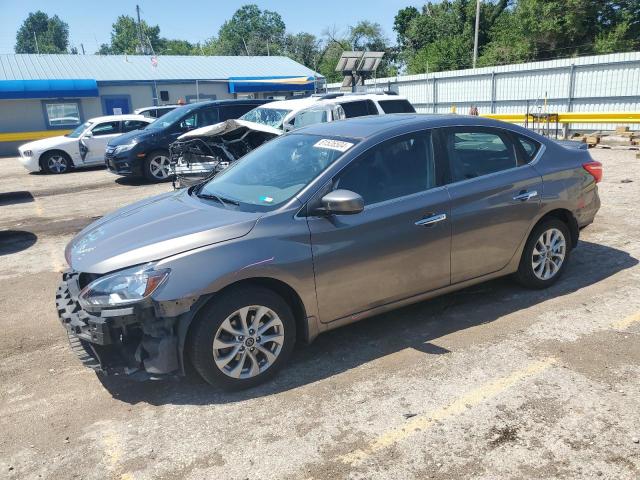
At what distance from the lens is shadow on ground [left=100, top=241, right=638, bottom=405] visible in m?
3.56

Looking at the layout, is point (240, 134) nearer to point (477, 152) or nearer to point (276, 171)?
point (276, 171)

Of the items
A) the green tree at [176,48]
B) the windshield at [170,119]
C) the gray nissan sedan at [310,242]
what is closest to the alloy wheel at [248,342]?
the gray nissan sedan at [310,242]

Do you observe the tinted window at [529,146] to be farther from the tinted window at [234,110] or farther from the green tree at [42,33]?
the green tree at [42,33]

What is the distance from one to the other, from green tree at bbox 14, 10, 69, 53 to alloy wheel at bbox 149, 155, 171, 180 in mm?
144568

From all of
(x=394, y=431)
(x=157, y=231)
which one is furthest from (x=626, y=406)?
(x=157, y=231)

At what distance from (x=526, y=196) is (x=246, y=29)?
115m

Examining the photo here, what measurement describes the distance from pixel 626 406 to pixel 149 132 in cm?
1185

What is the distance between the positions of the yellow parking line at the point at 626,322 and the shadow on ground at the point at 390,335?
638 mm

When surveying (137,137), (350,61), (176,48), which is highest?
(176,48)

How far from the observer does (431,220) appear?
4.03 m

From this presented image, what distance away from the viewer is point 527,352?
12.8ft

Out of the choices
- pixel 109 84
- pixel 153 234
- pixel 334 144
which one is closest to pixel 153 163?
pixel 334 144

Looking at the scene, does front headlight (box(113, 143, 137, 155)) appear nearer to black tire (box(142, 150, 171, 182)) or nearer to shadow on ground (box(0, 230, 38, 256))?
black tire (box(142, 150, 171, 182))

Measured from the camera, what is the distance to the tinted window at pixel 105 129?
15.3 m
